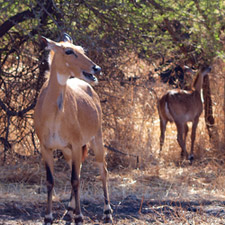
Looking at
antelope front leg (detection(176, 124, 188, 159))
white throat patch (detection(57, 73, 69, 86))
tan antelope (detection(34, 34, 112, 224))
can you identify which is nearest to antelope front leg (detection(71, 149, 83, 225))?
tan antelope (detection(34, 34, 112, 224))

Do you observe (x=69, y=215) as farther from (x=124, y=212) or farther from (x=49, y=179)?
(x=124, y=212)

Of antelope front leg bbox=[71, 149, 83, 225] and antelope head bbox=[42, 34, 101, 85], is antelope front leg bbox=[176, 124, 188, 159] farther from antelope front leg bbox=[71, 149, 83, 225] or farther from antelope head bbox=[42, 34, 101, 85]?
antelope head bbox=[42, 34, 101, 85]

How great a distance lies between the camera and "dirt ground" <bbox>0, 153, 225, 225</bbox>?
5559 millimetres

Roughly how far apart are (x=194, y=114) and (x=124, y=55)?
10.2 ft

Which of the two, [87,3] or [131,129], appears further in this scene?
[131,129]

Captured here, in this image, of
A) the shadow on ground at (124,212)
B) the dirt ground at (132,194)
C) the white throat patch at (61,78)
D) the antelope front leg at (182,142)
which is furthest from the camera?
the antelope front leg at (182,142)

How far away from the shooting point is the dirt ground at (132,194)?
5.56 meters

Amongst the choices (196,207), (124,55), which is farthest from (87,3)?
(196,207)

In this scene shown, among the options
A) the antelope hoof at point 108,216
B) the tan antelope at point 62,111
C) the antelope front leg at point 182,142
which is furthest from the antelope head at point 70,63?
the antelope front leg at point 182,142

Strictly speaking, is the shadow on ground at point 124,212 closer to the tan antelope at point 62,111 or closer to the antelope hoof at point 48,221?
the antelope hoof at point 48,221

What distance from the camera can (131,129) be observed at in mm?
8930

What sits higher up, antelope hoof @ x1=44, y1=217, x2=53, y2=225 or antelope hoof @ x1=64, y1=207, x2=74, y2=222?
antelope hoof @ x1=44, y1=217, x2=53, y2=225

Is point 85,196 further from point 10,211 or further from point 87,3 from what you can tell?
point 87,3

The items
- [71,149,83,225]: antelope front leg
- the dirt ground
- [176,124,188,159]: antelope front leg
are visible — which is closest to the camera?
[71,149,83,225]: antelope front leg
